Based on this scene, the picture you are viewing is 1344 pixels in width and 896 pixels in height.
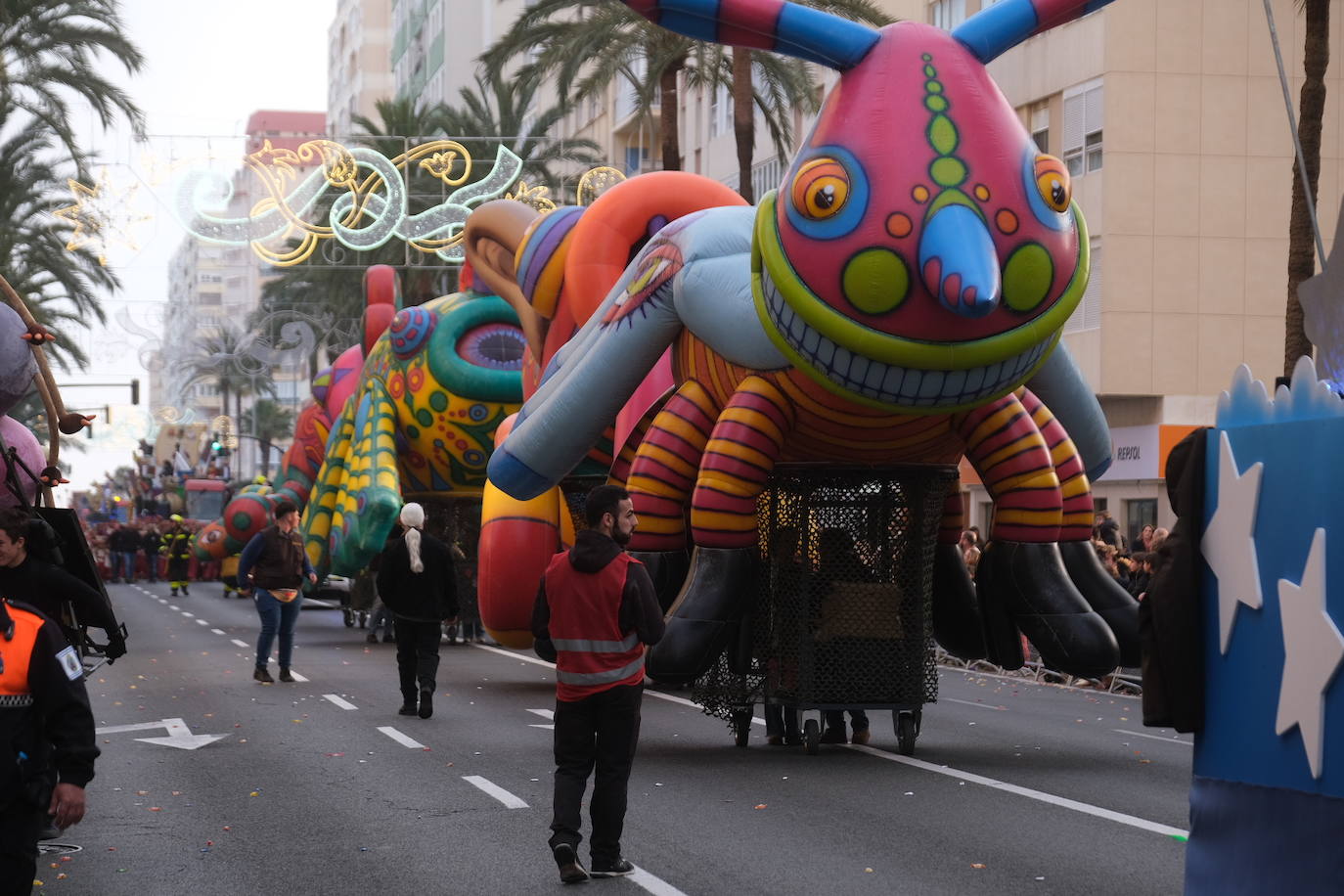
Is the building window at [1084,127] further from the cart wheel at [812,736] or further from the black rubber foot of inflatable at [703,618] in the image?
the black rubber foot of inflatable at [703,618]

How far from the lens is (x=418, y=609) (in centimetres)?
1573

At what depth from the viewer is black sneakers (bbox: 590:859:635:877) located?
8.55 meters

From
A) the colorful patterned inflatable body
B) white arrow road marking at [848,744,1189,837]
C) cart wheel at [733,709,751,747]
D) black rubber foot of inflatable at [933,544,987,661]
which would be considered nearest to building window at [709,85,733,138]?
the colorful patterned inflatable body

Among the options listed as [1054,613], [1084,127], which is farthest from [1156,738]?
[1084,127]

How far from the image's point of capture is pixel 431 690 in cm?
1561

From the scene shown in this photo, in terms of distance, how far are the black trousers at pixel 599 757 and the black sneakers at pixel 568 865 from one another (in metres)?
0.10

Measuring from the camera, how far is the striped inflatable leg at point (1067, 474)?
42.4 ft

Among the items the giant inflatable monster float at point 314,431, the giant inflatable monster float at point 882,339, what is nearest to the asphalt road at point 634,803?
the giant inflatable monster float at point 882,339

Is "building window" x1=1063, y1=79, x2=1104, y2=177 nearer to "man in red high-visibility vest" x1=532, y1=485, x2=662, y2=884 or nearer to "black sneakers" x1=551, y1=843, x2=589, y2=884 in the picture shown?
"man in red high-visibility vest" x1=532, y1=485, x2=662, y2=884

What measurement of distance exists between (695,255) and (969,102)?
257 cm

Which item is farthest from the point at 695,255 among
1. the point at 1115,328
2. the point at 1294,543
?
the point at 1115,328

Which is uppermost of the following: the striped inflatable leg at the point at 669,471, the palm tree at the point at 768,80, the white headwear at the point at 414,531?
the palm tree at the point at 768,80

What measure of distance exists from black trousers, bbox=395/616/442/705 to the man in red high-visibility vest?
7.12 metres

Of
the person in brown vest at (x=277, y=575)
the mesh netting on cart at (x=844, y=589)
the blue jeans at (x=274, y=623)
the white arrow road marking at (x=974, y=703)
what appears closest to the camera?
the mesh netting on cart at (x=844, y=589)
